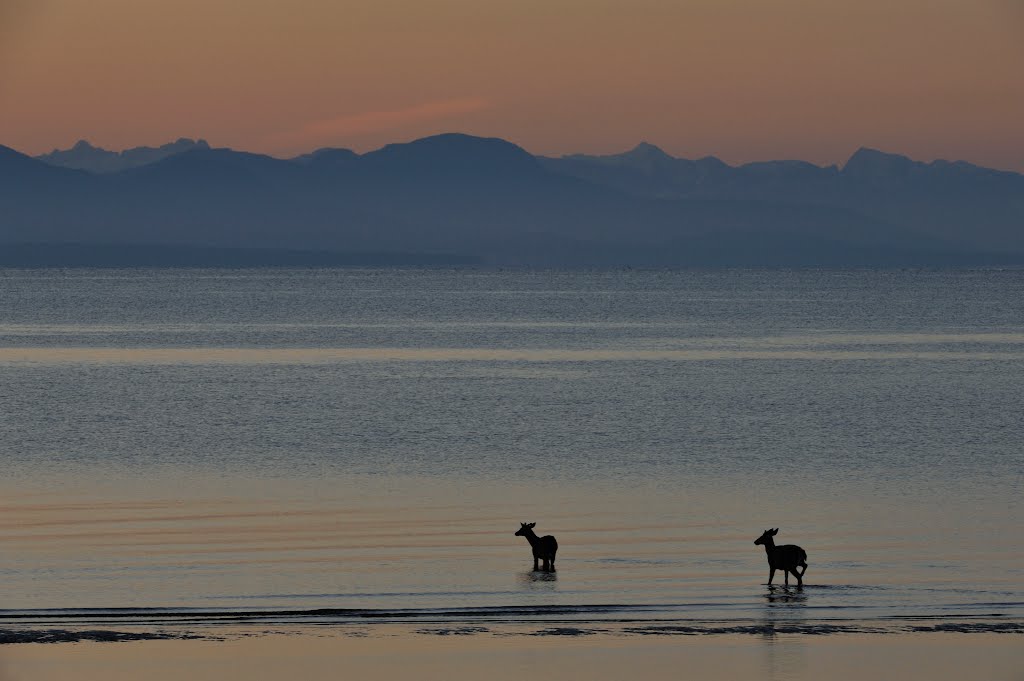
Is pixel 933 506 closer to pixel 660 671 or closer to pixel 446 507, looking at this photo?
pixel 446 507

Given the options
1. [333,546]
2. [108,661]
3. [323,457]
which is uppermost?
[323,457]

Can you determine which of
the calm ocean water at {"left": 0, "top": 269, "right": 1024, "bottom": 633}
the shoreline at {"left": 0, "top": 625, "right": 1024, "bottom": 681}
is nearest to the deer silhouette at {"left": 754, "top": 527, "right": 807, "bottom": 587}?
the calm ocean water at {"left": 0, "top": 269, "right": 1024, "bottom": 633}

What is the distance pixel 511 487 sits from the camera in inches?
1348

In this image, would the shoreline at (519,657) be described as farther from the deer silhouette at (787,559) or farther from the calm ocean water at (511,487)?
the deer silhouette at (787,559)

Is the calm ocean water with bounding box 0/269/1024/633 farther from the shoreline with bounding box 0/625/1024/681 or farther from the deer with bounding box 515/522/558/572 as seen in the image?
the shoreline with bounding box 0/625/1024/681

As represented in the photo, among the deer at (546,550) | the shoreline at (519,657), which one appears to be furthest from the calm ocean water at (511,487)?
the shoreline at (519,657)

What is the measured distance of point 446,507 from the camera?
31078mm

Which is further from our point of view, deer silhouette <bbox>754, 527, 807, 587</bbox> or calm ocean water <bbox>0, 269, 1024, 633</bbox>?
deer silhouette <bbox>754, 527, 807, 587</bbox>

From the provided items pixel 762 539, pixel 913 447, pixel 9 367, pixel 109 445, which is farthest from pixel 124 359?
pixel 762 539

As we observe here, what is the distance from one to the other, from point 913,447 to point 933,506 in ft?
37.1

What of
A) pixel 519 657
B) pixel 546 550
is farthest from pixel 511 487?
pixel 519 657

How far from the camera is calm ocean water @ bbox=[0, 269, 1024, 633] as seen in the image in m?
22.1

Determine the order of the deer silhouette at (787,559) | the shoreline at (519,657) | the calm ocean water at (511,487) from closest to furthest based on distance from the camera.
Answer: the shoreline at (519,657)
the calm ocean water at (511,487)
the deer silhouette at (787,559)

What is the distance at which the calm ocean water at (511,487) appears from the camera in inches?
870
